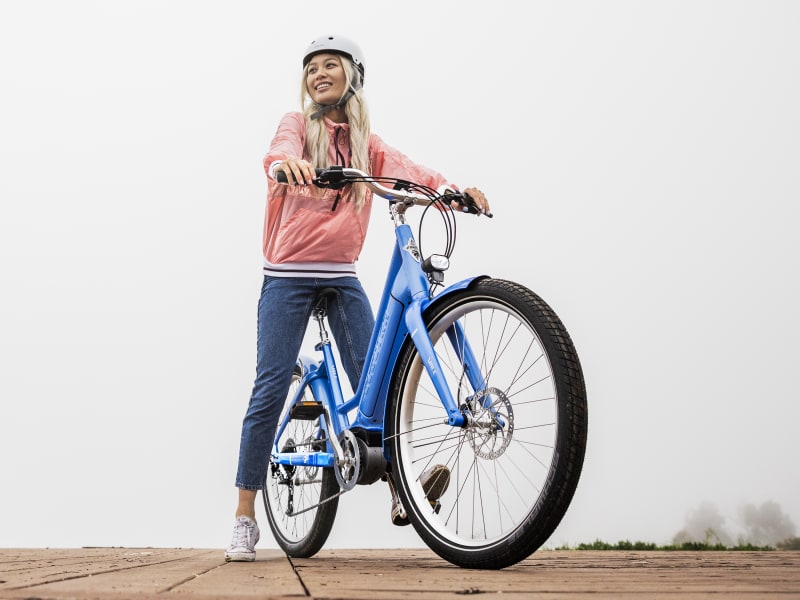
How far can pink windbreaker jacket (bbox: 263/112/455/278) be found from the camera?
2934 millimetres

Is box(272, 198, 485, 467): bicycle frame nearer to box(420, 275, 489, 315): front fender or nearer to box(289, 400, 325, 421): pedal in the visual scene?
box(420, 275, 489, 315): front fender

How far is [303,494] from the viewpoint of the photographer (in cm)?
348

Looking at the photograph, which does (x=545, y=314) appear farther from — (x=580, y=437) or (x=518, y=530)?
(x=518, y=530)

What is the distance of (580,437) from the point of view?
76.8 inches

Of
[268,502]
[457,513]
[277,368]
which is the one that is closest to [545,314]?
[457,513]

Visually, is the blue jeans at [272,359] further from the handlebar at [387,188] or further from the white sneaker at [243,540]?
the handlebar at [387,188]

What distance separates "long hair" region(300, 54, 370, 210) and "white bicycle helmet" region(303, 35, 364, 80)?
0.07ft

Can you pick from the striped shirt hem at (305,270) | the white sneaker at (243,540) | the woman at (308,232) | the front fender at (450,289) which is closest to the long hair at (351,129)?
the woman at (308,232)

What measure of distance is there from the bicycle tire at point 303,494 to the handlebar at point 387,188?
1.05m

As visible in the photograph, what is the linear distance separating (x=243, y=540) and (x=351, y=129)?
4.69 feet

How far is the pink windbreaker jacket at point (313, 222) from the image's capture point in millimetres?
2934

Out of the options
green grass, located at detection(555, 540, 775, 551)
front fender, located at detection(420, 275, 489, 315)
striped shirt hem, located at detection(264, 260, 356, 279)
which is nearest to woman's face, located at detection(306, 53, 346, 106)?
striped shirt hem, located at detection(264, 260, 356, 279)

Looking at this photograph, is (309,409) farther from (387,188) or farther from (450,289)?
(450,289)

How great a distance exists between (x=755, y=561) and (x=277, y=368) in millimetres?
1681
